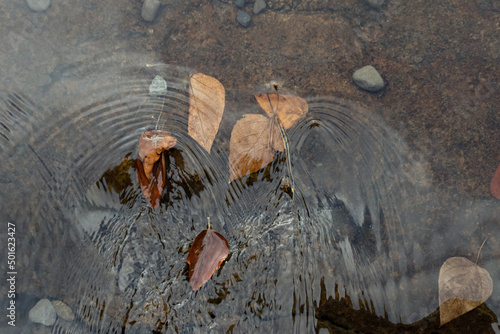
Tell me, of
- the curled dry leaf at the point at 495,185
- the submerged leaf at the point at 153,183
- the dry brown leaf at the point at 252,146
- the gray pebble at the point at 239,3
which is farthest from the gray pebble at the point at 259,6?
the curled dry leaf at the point at 495,185

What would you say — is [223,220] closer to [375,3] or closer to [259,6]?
[259,6]

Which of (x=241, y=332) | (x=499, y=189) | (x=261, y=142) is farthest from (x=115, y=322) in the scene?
(x=499, y=189)

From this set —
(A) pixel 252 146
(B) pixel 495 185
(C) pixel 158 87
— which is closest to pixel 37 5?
(C) pixel 158 87

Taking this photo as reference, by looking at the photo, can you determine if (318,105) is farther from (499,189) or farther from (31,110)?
(31,110)

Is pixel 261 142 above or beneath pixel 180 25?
beneath

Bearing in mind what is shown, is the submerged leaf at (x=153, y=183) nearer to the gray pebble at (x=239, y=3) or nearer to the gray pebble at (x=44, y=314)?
the gray pebble at (x=44, y=314)

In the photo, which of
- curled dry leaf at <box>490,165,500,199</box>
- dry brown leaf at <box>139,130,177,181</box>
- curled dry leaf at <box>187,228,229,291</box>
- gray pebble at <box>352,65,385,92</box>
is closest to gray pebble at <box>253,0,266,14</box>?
gray pebble at <box>352,65,385,92</box>

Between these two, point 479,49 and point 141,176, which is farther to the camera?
point 479,49
